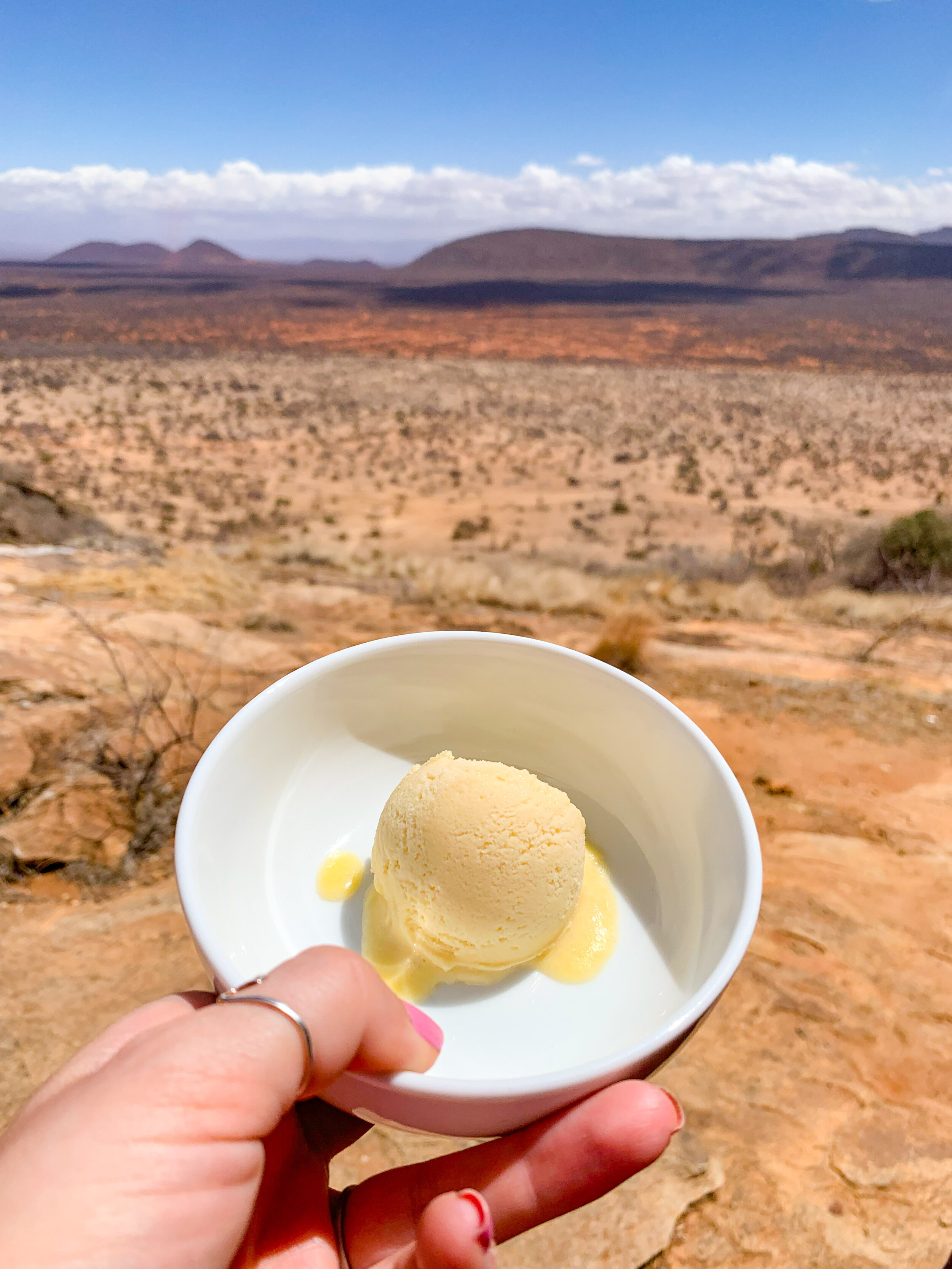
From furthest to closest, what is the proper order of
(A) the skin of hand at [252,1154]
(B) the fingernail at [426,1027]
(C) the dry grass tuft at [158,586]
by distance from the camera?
(C) the dry grass tuft at [158,586] → (B) the fingernail at [426,1027] → (A) the skin of hand at [252,1154]

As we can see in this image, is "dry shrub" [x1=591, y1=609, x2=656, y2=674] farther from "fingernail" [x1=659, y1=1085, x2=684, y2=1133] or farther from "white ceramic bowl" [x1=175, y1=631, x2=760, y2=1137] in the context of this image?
"fingernail" [x1=659, y1=1085, x2=684, y2=1133]

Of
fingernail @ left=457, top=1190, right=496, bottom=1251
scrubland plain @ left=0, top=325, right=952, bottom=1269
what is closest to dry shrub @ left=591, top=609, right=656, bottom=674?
scrubland plain @ left=0, top=325, right=952, bottom=1269

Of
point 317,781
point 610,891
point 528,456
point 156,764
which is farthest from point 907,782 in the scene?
point 528,456

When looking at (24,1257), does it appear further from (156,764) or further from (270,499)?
(270,499)

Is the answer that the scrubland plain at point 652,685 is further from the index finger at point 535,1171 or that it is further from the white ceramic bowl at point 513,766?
the white ceramic bowl at point 513,766

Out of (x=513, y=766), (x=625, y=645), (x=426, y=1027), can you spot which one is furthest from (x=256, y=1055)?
(x=625, y=645)

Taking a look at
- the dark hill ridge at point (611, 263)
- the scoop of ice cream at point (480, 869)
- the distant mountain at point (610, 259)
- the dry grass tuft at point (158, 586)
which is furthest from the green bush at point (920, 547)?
the distant mountain at point (610, 259)
